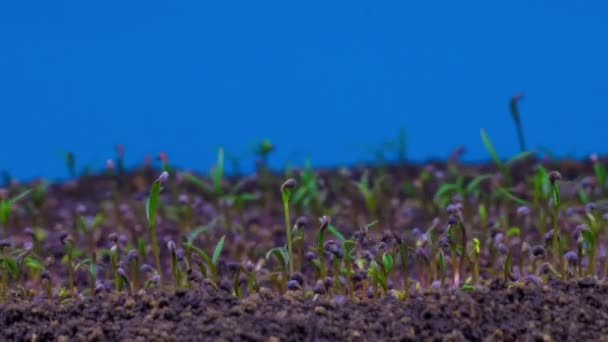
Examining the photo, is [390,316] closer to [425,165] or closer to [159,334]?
[159,334]

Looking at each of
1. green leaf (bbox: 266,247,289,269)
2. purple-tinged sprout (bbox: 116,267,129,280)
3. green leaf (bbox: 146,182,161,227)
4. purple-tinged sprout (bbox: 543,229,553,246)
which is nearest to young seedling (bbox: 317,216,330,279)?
green leaf (bbox: 266,247,289,269)

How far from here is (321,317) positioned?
2.65 metres

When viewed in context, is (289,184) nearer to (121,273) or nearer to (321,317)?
(321,317)

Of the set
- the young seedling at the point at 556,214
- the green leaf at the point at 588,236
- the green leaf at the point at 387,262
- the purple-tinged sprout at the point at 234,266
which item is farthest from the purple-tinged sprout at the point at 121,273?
the green leaf at the point at 588,236

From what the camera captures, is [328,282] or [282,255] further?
[282,255]

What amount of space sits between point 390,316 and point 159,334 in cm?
66

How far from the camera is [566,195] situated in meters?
5.34

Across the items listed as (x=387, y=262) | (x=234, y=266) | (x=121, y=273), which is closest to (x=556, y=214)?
(x=387, y=262)

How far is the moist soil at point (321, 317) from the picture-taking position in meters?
2.54

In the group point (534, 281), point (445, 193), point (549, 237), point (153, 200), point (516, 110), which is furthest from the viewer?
point (445, 193)

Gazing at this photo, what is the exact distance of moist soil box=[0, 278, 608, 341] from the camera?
99.8 inches

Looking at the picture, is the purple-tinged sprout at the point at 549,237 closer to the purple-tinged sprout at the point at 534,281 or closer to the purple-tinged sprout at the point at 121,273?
the purple-tinged sprout at the point at 534,281

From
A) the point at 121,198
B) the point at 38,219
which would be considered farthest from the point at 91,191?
the point at 38,219

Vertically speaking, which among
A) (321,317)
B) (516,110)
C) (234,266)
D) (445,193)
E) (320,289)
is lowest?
(321,317)
